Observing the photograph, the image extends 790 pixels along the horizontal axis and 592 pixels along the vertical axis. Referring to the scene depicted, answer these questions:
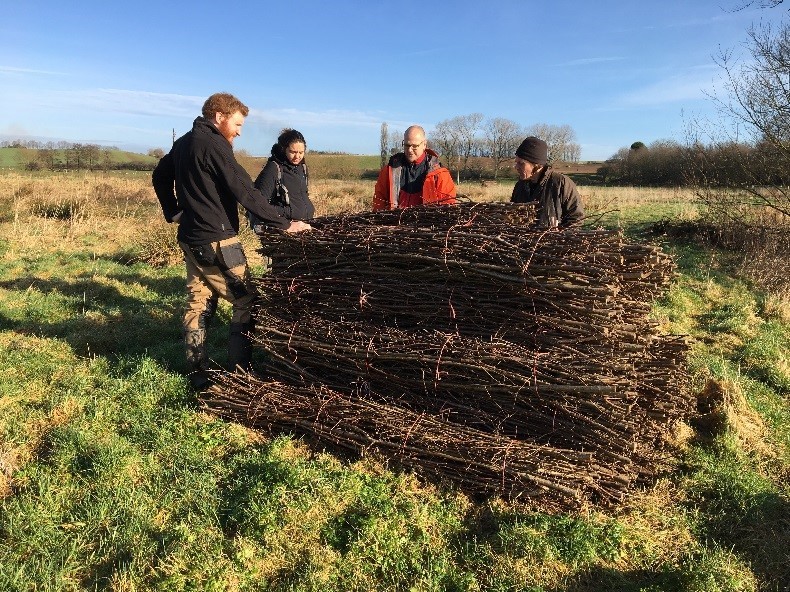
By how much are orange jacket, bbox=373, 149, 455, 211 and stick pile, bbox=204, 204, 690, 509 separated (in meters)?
1.15

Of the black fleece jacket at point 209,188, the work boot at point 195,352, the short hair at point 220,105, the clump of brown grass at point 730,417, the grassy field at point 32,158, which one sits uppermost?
the grassy field at point 32,158

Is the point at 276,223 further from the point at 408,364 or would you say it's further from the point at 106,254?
the point at 106,254

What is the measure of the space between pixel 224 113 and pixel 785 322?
8.60m

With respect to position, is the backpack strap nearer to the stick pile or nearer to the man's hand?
the man's hand

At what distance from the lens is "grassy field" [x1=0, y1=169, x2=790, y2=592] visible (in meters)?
2.89

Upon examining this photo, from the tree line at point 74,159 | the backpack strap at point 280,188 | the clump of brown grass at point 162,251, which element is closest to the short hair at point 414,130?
the backpack strap at point 280,188

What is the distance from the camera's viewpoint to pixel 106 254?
11320mm

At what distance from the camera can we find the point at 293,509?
3246 mm

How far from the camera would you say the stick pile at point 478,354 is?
3527 millimetres

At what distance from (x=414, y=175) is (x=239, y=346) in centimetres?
263

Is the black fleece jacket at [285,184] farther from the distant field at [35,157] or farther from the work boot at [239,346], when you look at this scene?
the distant field at [35,157]

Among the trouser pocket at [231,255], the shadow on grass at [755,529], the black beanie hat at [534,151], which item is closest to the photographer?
the shadow on grass at [755,529]

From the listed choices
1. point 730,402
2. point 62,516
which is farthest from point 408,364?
point 730,402

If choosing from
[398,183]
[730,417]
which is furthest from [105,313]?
[730,417]
